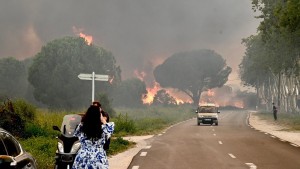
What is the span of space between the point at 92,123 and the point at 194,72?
120 metres

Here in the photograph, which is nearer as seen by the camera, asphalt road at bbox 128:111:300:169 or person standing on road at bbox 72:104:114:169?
person standing on road at bbox 72:104:114:169

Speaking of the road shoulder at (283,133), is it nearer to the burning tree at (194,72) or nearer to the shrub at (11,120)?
the shrub at (11,120)

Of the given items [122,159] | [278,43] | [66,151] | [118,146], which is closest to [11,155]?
[66,151]

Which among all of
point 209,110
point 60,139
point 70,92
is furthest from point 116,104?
point 60,139

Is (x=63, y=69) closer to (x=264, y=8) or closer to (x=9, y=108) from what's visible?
(x=264, y=8)

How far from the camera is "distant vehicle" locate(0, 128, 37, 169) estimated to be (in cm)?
662

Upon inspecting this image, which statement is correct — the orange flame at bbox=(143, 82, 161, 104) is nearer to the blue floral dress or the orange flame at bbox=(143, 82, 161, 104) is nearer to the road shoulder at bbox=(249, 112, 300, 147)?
the road shoulder at bbox=(249, 112, 300, 147)

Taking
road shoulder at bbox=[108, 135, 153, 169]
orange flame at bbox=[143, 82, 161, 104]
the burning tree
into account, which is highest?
the burning tree

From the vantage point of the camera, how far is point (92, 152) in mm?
7480

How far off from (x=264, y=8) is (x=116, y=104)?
76.1 meters

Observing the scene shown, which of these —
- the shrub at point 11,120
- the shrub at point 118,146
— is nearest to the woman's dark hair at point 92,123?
the shrub at point 118,146

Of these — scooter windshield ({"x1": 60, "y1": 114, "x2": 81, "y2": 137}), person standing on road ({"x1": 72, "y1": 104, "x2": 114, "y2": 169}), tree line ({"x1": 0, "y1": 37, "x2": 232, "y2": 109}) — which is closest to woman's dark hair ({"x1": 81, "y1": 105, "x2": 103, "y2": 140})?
person standing on road ({"x1": 72, "y1": 104, "x2": 114, "y2": 169})

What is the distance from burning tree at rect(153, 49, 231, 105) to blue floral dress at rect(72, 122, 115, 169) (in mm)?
112865

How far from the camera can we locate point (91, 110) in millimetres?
7152
